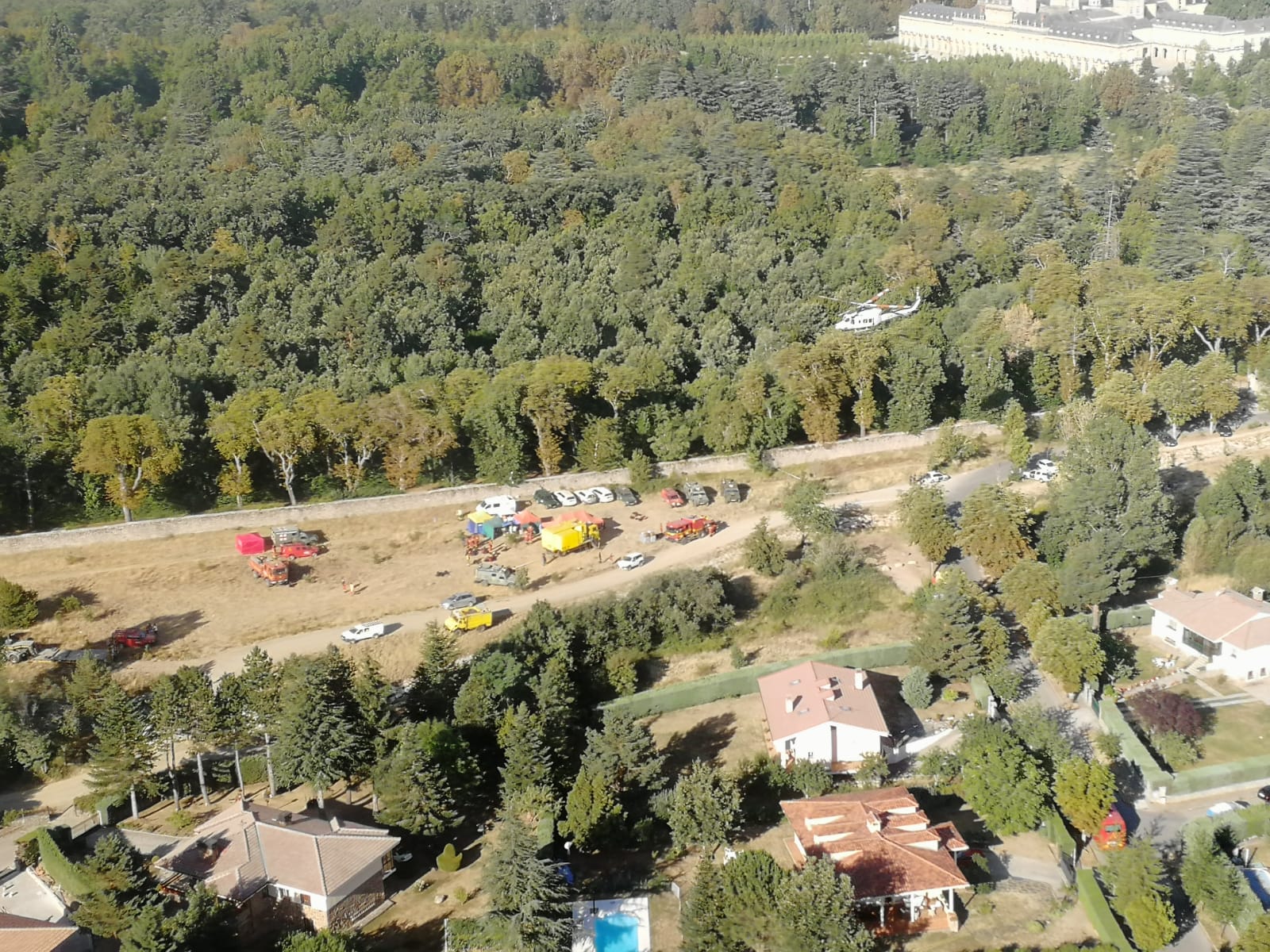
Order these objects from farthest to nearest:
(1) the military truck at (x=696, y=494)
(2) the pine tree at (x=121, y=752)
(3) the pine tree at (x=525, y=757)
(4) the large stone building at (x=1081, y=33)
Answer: (4) the large stone building at (x=1081, y=33) → (1) the military truck at (x=696, y=494) → (2) the pine tree at (x=121, y=752) → (3) the pine tree at (x=525, y=757)

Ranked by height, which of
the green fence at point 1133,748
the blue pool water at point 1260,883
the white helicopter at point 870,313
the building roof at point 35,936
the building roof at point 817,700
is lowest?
the blue pool water at point 1260,883

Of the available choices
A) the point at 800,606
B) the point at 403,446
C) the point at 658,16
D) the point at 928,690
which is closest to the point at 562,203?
the point at 403,446

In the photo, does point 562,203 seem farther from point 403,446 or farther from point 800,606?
point 800,606

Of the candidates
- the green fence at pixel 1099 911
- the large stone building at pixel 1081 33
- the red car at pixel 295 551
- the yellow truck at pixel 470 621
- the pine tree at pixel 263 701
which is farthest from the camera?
the large stone building at pixel 1081 33

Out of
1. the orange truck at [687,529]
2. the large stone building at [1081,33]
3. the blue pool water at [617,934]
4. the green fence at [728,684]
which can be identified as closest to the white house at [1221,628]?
the green fence at [728,684]

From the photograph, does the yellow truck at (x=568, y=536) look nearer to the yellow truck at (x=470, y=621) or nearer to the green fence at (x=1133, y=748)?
the yellow truck at (x=470, y=621)

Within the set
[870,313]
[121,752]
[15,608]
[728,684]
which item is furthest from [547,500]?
[870,313]

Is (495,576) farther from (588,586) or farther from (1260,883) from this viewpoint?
(1260,883)
